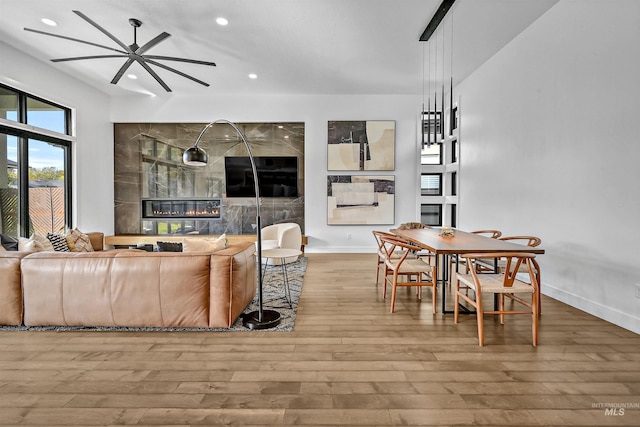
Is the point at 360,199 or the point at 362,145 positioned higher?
the point at 362,145

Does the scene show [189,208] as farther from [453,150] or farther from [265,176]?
[453,150]

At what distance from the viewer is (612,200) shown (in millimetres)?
2727

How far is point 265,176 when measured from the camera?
6.31 metres

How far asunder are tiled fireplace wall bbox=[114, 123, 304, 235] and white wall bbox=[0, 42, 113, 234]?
209mm

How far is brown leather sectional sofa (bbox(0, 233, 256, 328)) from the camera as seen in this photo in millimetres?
2475

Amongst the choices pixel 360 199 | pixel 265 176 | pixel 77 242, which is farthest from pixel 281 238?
pixel 77 242

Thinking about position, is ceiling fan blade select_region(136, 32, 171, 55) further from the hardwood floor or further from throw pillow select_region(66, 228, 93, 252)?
the hardwood floor

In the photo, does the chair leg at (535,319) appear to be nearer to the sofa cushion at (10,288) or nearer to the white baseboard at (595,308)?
the white baseboard at (595,308)

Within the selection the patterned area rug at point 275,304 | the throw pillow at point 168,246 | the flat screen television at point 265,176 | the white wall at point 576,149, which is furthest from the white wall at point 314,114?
the throw pillow at point 168,246

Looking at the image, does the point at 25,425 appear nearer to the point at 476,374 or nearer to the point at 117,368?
the point at 117,368

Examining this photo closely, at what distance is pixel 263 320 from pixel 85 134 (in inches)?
213

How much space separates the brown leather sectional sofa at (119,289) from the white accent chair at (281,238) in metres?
2.48

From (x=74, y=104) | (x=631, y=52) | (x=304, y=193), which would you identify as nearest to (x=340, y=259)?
(x=304, y=193)

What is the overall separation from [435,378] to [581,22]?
3.59 m
